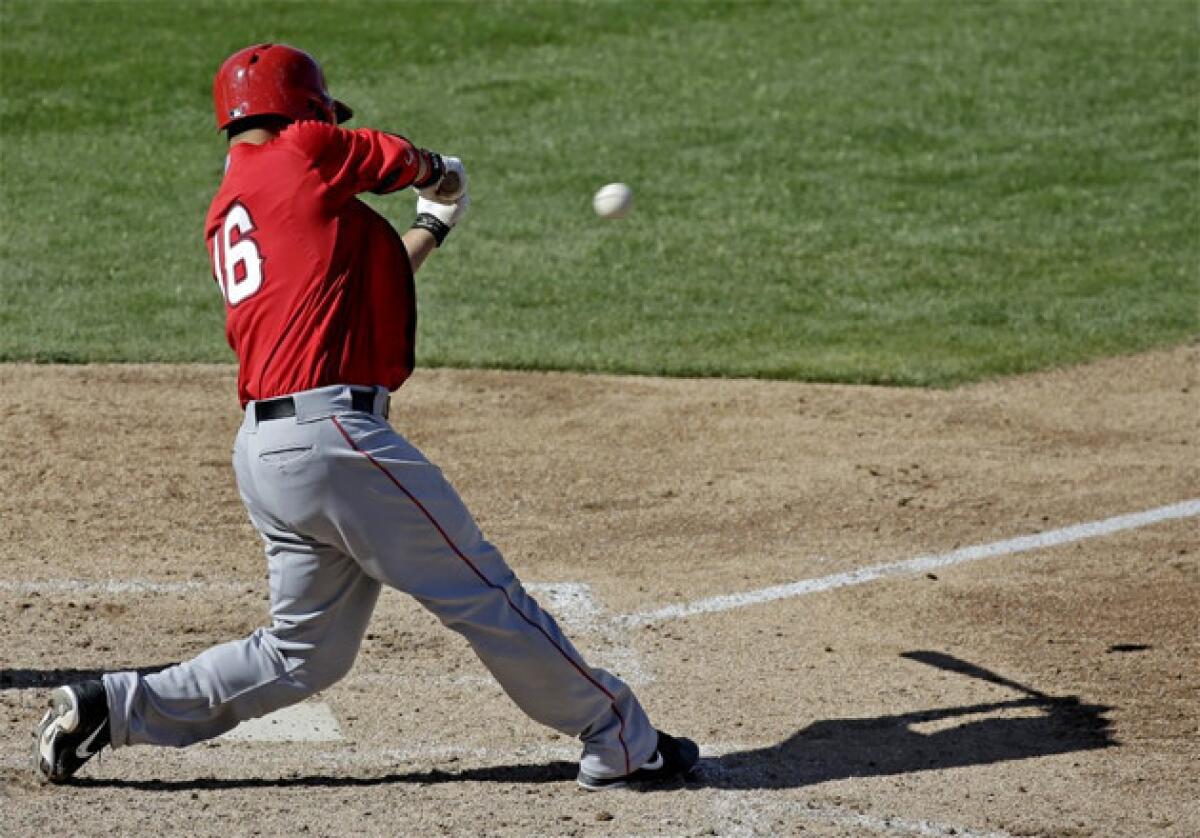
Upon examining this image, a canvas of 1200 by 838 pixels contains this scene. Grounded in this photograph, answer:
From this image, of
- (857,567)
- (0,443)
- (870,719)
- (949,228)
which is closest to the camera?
(870,719)

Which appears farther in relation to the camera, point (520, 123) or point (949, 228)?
point (520, 123)

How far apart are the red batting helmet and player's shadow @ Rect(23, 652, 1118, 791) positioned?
1730 mm

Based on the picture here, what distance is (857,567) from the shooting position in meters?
6.89

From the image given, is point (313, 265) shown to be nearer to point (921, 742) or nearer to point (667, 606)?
point (921, 742)

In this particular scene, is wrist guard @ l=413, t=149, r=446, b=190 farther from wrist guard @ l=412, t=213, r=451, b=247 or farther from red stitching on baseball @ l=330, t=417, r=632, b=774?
red stitching on baseball @ l=330, t=417, r=632, b=774

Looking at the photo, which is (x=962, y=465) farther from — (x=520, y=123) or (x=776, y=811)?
(x=520, y=123)

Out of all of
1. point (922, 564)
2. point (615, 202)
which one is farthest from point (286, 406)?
point (922, 564)

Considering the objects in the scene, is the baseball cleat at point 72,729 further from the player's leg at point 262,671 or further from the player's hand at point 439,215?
the player's hand at point 439,215

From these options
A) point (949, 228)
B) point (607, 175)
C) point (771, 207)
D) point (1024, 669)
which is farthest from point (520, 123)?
point (1024, 669)

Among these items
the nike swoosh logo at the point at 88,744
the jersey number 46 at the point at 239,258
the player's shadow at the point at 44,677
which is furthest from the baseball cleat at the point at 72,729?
the jersey number 46 at the point at 239,258

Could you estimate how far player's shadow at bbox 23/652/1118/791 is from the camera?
498 cm

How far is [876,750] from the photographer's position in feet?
17.3

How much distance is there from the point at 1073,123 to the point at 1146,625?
8.27 metres

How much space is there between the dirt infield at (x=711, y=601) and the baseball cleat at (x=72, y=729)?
0.30 feet
